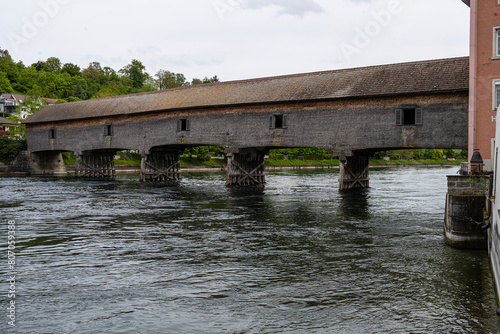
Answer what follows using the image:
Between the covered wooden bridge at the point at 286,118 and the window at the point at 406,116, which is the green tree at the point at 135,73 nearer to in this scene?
the covered wooden bridge at the point at 286,118

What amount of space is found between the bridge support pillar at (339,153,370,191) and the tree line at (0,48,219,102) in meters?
79.1

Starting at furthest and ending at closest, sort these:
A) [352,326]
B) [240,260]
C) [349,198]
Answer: [349,198] < [240,260] < [352,326]

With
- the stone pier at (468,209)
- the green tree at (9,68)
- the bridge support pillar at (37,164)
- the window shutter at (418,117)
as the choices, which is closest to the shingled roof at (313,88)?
the window shutter at (418,117)

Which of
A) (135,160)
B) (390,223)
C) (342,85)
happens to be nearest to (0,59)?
(135,160)

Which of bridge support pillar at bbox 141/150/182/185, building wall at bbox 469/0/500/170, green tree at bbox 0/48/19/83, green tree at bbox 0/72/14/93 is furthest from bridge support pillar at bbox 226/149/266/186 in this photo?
green tree at bbox 0/48/19/83

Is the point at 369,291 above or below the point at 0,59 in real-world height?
below

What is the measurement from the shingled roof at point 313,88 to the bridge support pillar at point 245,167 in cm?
402

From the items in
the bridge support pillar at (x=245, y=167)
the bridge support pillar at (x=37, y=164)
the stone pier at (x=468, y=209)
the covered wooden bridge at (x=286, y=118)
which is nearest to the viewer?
the stone pier at (x=468, y=209)

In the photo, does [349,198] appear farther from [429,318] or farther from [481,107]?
[429,318]

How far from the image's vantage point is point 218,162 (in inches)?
3083

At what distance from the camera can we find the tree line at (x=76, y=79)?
362 ft

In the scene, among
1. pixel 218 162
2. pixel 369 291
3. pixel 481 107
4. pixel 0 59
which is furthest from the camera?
pixel 0 59

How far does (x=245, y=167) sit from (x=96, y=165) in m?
18.6

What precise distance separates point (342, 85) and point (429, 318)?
22.4 m
